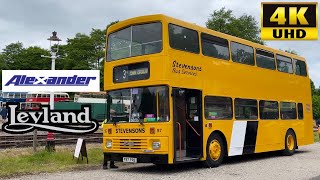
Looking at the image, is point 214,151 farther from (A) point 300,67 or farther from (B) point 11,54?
(B) point 11,54

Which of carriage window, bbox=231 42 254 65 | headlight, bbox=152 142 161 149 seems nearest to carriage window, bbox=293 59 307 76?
carriage window, bbox=231 42 254 65

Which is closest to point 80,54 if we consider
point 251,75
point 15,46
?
point 15,46

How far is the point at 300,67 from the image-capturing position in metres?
19.7

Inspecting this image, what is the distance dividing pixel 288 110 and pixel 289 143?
136 centimetres

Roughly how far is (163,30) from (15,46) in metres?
66.1

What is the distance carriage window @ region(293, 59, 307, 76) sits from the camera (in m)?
19.2

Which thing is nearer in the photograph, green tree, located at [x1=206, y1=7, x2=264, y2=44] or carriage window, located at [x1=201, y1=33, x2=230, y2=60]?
carriage window, located at [x1=201, y1=33, x2=230, y2=60]

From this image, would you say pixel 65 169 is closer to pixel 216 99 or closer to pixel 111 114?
pixel 111 114

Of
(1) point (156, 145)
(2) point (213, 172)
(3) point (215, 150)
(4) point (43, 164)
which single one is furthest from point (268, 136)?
(4) point (43, 164)

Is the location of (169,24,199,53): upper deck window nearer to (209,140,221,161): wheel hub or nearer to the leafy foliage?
(209,140,221,161): wheel hub

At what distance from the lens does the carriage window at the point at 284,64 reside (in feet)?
58.6

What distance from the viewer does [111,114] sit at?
13.3 meters

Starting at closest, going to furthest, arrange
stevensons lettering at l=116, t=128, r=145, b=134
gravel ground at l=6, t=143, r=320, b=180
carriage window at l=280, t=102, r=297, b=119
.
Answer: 1. gravel ground at l=6, t=143, r=320, b=180
2. stevensons lettering at l=116, t=128, r=145, b=134
3. carriage window at l=280, t=102, r=297, b=119

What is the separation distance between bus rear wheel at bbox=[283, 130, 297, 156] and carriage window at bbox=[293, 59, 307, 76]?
2.70 meters
